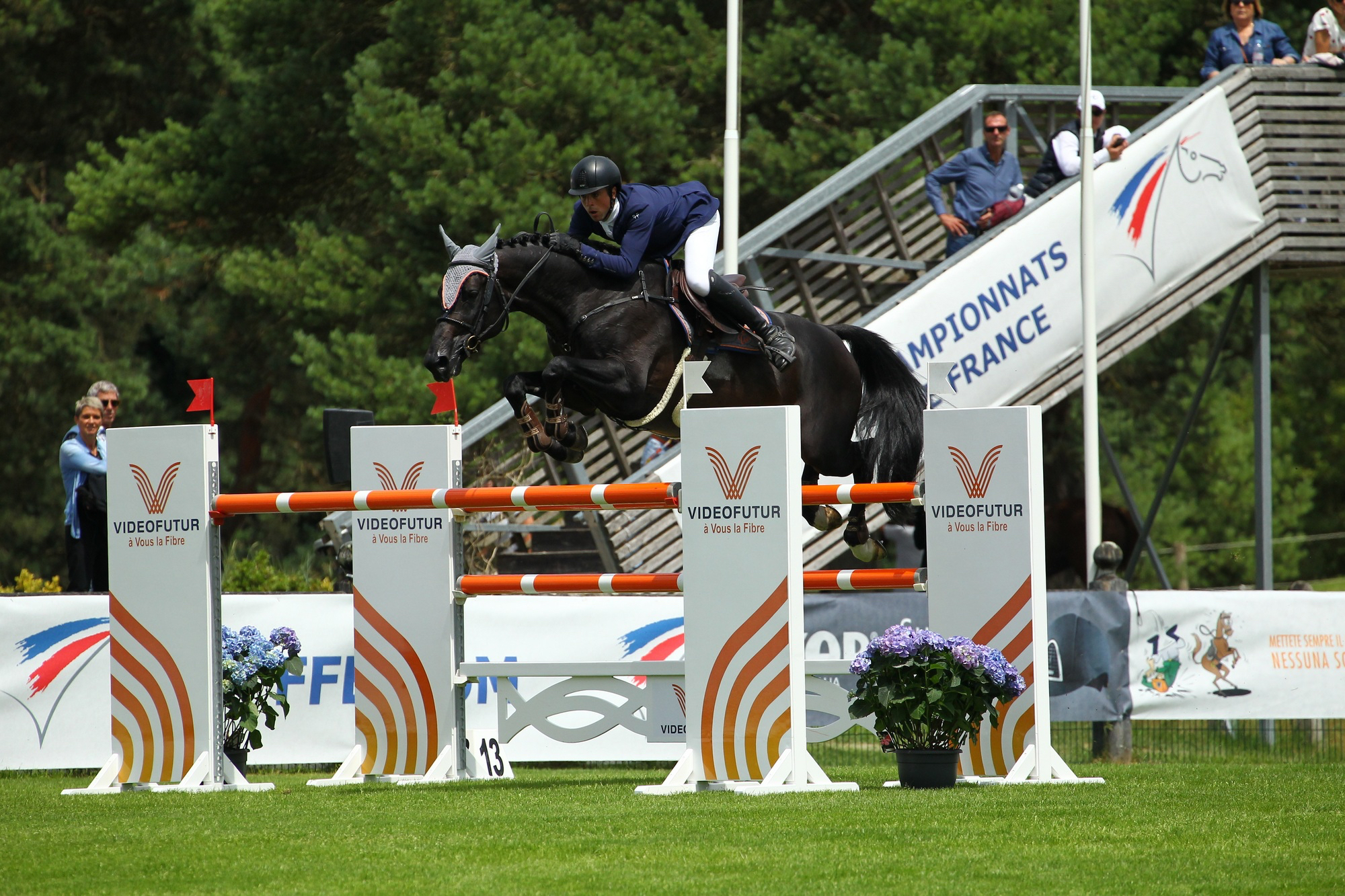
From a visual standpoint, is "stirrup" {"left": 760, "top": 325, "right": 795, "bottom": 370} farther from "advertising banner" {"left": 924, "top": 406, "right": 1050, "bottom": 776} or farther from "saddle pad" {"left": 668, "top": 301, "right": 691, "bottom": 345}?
"advertising banner" {"left": 924, "top": 406, "right": 1050, "bottom": 776}

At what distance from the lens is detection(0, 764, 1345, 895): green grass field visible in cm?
416

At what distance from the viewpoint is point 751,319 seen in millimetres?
7141

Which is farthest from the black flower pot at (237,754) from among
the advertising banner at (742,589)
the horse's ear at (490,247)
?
the horse's ear at (490,247)

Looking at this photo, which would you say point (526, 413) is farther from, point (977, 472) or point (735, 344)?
point (977, 472)

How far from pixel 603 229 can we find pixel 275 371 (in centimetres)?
1526

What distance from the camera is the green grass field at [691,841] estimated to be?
416 centimetres

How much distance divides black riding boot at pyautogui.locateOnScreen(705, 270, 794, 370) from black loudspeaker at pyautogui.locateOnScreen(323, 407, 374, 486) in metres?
2.02

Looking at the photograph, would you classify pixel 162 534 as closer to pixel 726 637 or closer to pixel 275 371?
pixel 726 637

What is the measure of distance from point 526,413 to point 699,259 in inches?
45.5

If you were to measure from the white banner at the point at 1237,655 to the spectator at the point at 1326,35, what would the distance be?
16.7 feet

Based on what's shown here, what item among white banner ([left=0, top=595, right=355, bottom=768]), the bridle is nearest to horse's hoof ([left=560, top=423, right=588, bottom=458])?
the bridle

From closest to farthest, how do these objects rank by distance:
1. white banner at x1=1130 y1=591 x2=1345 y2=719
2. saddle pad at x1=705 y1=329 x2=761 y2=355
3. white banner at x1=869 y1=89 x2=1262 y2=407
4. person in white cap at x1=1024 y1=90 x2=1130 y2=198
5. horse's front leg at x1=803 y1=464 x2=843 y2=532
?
saddle pad at x1=705 y1=329 x2=761 y2=355 < horse's front leg at x1=803 y1=464 x2=843 y2=532 < white banner at x1=1130 y1=591 x2=1345 y2=719 < white banner at x1=869 y1=89 x2=1262 y2=407 < person in white cap at x1=1024 y1=90 x2=1130 y2=198

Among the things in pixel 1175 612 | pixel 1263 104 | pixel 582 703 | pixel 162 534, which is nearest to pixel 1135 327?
pixel 1263 104

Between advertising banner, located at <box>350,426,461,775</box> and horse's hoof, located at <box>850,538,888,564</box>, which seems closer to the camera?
advertising banner, located at <box>350,426,461,775</box>
